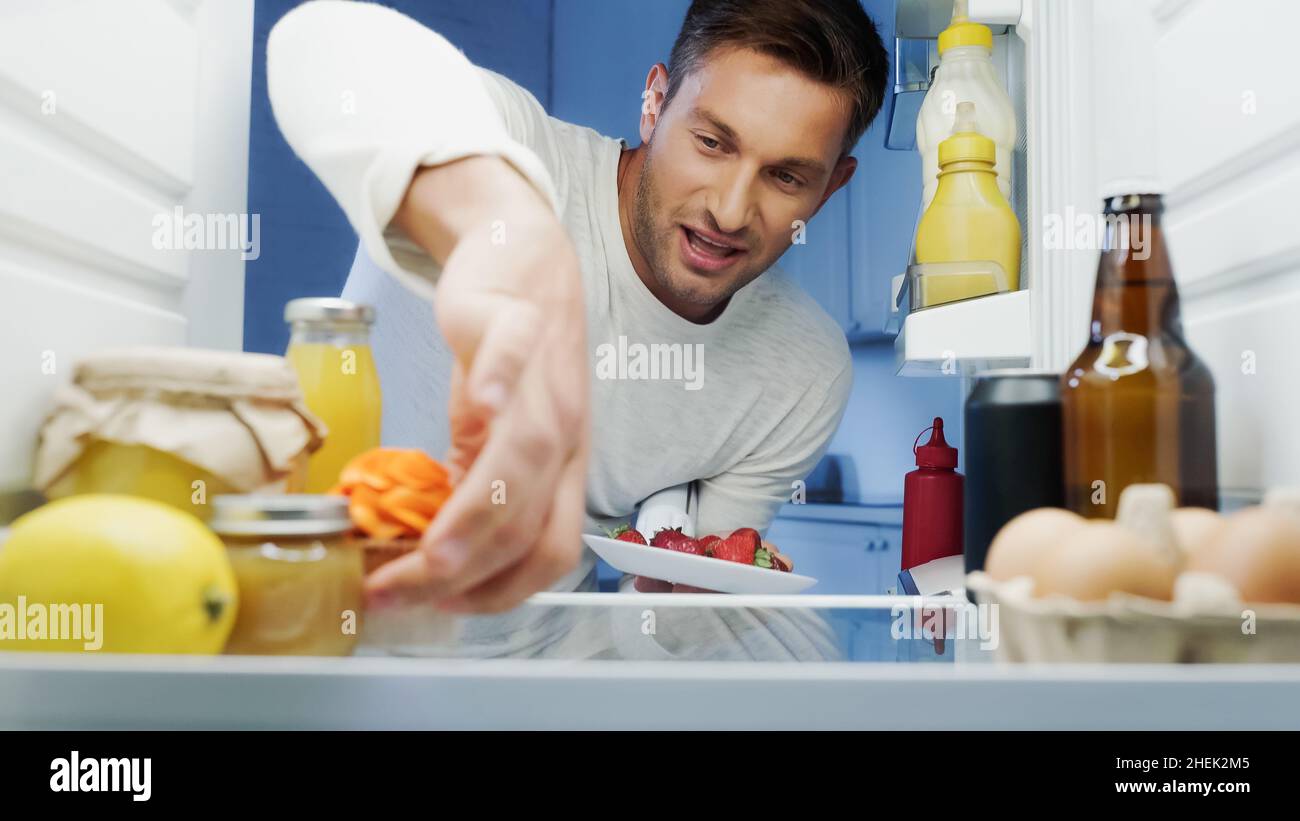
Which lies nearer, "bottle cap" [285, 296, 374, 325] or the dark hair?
"bottle cap" [285, 296, 374, 325]

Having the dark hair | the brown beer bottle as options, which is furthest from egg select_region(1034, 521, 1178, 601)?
the dark hair

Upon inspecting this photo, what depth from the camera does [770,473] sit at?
1.51m

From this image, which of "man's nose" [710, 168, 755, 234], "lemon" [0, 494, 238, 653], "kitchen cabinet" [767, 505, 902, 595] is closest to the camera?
"lemon" [0, 494, 238, 653]

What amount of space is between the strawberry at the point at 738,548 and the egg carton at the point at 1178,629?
79cm

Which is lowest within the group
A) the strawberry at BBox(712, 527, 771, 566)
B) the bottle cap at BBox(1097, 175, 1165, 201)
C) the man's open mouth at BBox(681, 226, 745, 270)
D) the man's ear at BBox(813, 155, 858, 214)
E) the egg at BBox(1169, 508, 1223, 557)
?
the strawberry at BBox(712, 527, 771, 566)

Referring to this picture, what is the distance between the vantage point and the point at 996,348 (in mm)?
811

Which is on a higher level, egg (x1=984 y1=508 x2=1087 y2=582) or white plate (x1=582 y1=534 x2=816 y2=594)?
egg (x1=984 y1=508 x2=1087 y2=582)

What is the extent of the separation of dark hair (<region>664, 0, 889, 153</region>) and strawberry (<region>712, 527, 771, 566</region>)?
0.57 meters

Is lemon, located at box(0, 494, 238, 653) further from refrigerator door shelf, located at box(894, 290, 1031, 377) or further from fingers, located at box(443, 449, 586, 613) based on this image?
refrigerator door shelf, located at box(894, 290, 1031, 377)

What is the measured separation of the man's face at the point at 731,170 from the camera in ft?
4.09

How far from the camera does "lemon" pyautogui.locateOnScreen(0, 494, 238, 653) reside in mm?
344

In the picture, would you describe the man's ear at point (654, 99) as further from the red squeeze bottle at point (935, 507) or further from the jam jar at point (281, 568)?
the jam jar at point (281, 568)

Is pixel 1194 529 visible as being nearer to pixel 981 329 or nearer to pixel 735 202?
pixel 981 329

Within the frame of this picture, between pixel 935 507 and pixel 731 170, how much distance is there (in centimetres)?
51
